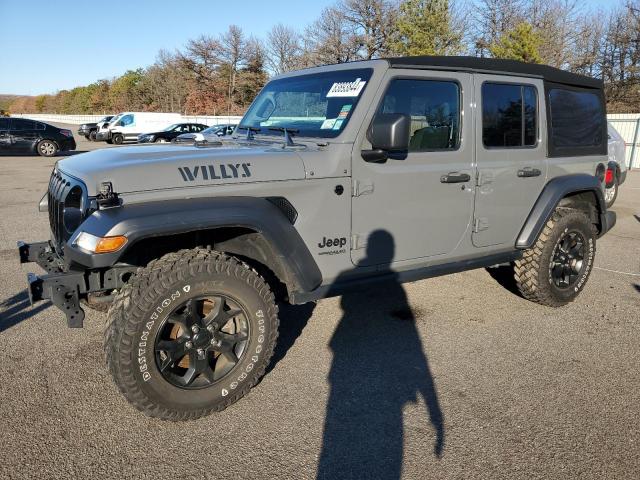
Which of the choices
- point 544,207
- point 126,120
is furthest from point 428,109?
point 126,120

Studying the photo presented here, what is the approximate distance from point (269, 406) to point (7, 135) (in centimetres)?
2064

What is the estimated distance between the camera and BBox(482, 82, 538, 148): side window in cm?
383

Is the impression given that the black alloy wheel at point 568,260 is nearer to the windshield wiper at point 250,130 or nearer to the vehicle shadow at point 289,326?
the vehicle shadow at point 289,326

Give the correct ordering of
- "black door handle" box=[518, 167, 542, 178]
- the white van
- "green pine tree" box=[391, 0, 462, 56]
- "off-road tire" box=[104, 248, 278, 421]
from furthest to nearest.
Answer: "green pine tree" box=[391, 0, 462, 56] → the white van → "black door handle" box=[518, 167, 542, 178] → "off-road tire" box=[104, 248, 278, 421]

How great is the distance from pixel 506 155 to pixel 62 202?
→ 3210 mm

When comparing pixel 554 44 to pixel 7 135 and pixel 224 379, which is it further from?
pixel 224 379

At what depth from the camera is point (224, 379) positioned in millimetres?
2914

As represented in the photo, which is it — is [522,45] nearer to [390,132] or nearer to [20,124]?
[20,124]

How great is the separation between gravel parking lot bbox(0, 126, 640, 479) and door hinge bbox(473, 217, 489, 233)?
86 centimetres

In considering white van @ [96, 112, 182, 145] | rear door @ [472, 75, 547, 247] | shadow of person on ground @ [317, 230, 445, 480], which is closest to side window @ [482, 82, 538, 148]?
rear door @ [472, 75, 547, 247]

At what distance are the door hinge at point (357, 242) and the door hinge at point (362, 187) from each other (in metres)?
0.28

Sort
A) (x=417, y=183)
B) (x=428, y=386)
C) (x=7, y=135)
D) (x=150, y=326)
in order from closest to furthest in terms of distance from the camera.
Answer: (x=150, y=326) < (x=428, y=386) < (x=417, y=183) < (x=7, y=135)

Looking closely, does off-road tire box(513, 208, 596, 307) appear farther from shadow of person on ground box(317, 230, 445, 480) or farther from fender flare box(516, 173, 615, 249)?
shadow of person on ground box(317, 230, 445, 480)

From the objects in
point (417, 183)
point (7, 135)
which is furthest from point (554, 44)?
point (417, 183)
